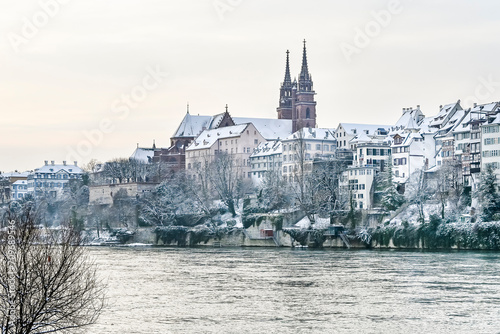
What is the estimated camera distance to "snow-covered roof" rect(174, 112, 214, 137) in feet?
560

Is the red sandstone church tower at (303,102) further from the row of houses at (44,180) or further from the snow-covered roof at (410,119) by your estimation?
the row of houses at (44,180)

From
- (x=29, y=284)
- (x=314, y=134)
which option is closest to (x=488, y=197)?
(x=314, y=134)

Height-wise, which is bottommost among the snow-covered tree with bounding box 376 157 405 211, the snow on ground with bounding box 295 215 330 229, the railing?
the railing

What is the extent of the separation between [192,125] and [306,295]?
12449cm

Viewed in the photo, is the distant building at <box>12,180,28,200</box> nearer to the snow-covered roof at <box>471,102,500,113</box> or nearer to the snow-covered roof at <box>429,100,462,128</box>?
the snow-covered roof at <box>429,100,462,128</box>

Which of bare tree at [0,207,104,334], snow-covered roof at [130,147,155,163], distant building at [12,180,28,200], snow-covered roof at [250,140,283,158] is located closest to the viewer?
bare tree at [0,207,104,334]

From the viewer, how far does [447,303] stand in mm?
45094

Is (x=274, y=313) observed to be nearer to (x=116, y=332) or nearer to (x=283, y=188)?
(x=116, y=332)

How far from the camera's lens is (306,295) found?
161 feet

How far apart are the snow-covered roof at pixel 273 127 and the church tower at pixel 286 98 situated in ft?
31.4

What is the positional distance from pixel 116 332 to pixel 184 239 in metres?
76.2

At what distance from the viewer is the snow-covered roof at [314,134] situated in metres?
134

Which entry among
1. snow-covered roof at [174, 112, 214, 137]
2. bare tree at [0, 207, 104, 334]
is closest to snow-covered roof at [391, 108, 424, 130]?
snow-covered roof at [174, 112, 214, 137]

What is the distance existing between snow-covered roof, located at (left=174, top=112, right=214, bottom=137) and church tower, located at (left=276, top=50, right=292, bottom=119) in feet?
44.9
